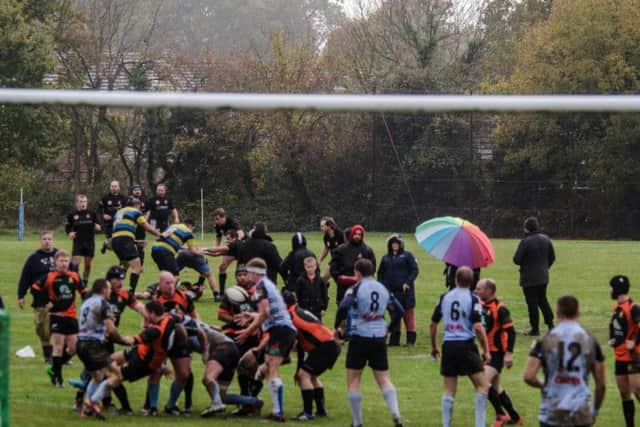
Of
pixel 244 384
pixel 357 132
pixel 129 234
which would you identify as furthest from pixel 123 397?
pixel 357 132

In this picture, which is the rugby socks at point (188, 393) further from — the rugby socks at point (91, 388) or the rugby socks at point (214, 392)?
the rugby socks at point (91, 388)

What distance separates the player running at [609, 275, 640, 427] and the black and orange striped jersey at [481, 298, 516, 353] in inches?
43.7

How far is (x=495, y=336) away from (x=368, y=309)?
1.45 meters

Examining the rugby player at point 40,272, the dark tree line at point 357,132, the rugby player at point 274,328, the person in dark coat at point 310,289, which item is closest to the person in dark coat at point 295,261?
the person in dark coat at point 310,289

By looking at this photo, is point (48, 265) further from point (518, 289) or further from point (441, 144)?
point (441, 144)

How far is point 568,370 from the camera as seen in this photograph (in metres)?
9.34

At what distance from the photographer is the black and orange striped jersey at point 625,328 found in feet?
39.8

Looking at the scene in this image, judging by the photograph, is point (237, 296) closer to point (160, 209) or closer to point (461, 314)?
point (461, 314)

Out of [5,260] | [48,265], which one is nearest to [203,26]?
[5,260]

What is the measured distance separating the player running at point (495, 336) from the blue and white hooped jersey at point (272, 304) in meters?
2.10

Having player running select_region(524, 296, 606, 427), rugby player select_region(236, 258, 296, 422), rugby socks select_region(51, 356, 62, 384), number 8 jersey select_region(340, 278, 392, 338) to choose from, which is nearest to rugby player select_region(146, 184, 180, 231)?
rugby socks select_region(51, 356, 62, 384)

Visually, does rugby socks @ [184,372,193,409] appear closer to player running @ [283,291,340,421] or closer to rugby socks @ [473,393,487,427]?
player running @ [283,291,340,421]

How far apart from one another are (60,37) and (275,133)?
16.4 metres

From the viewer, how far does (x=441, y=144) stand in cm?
3809
